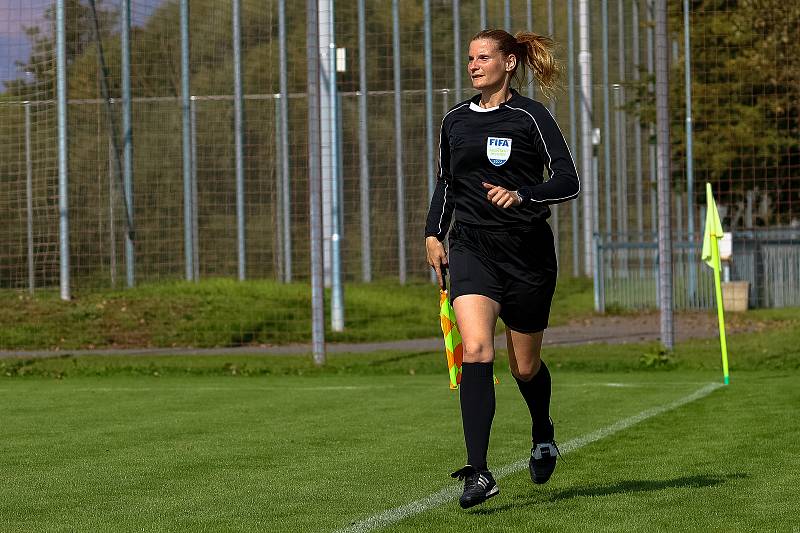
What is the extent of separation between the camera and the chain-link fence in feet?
66.2

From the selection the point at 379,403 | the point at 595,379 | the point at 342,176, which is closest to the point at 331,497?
the point at 379,403

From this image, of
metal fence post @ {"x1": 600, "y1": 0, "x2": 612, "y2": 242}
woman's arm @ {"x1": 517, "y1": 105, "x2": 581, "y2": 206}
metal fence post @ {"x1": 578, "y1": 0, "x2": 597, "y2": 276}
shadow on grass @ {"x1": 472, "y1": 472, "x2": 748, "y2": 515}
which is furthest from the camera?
metal fence post @ {"x1": 600, "y1": 0, "x2": 612, "y2": 242}

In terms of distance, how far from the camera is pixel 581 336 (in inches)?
865

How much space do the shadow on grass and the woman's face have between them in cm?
180

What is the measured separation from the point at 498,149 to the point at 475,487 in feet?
4.84

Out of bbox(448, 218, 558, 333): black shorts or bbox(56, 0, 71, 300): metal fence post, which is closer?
bbox(448, 218, 558, 333): black shorts

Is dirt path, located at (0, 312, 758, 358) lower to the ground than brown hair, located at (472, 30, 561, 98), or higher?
lower

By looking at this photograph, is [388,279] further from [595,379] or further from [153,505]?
[153,505]

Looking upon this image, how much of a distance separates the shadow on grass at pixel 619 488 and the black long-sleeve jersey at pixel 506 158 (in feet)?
3.94

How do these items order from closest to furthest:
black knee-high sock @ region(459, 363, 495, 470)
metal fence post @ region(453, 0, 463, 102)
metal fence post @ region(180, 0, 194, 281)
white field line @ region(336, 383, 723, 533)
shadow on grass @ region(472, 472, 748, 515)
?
white field line @ region(336, 383, 723, 533) < black knee-high sock @ region(459, 363, 495, 470) < shadow on grass @ region(472, 472, 748, 515) < metal fence post @ region(180, 0, 194, 281) < metal fence post @ region(453, 0, 463, 102)

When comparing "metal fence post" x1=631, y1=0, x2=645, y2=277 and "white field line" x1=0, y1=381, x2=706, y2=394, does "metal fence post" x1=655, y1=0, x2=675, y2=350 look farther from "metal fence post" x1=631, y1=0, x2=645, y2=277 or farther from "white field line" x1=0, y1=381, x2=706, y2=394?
"metal fence post" x1=631, y1=0, x2=645, y2=277

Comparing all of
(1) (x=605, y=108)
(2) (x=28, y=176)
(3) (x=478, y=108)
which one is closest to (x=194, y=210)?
(2) (x=28, y=176)

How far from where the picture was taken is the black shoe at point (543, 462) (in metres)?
7.19

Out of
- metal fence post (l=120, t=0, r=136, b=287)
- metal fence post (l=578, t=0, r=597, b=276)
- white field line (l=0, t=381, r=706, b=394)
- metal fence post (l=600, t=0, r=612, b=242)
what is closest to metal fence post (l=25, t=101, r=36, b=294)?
metal fence post (l=120, t=0, r=136, b=287)
